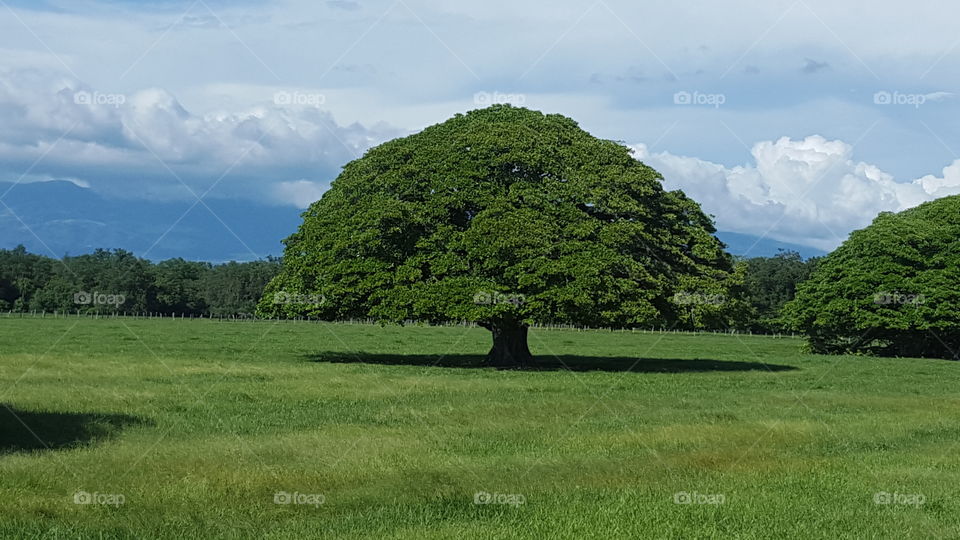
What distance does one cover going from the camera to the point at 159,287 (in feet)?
484

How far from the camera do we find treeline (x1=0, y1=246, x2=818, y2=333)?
5477 inches

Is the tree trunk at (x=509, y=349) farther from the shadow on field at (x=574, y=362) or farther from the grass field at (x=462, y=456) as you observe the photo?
the grass field at (x=462, y=456)

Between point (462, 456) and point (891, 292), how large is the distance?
55505 millimetres

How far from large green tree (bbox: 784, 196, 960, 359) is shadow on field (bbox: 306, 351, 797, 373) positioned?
17988mm

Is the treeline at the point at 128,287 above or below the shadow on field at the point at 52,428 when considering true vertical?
above

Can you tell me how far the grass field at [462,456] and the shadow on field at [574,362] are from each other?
6.12m

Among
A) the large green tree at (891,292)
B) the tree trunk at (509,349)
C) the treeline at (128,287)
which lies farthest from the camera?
Result: the treeline at (128,287)

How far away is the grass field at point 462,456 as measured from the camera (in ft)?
41.5

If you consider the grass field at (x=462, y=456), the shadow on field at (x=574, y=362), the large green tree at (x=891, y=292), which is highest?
the large green tree at (x=891, y=292)

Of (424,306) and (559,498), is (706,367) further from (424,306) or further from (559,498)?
(559,498)

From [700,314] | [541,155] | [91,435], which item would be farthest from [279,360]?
[91,435]

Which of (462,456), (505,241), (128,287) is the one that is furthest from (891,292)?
(128,287)

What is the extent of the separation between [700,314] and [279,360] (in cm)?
1902

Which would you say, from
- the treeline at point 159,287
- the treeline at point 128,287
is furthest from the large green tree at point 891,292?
the treeline at point 128,287
